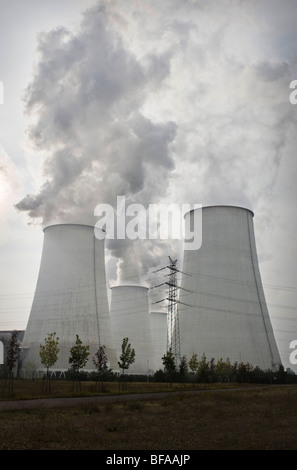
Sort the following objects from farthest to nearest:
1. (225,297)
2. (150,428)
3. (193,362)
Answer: (193,362), (225,297), (150,428)

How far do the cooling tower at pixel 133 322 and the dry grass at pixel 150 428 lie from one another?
992 inches

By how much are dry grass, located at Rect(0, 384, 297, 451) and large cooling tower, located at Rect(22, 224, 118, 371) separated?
14819 mm

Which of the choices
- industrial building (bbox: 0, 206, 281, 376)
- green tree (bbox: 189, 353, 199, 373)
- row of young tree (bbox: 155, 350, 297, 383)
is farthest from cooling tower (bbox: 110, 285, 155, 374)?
A: green tree (bbox: 189, 353, 199, 373)

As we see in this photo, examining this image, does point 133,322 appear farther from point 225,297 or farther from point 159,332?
point 159,332

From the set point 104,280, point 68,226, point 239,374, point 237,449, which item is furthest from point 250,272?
point 237,449

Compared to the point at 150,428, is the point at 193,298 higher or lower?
higher

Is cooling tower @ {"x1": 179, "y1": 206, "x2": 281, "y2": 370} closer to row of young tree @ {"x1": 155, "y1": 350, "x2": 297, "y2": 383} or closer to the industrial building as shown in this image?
the industrial building

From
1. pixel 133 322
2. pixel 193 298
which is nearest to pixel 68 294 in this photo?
pixel 193 298

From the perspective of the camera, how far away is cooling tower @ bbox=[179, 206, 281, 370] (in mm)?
28203

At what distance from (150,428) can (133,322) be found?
2971cm

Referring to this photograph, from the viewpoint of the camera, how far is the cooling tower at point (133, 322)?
37719 millimetres

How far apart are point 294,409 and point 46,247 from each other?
1929 centimetres

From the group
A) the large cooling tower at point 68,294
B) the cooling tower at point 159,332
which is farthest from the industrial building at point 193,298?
the cooling tower at point 159,332

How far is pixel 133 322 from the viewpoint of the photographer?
125 ft
